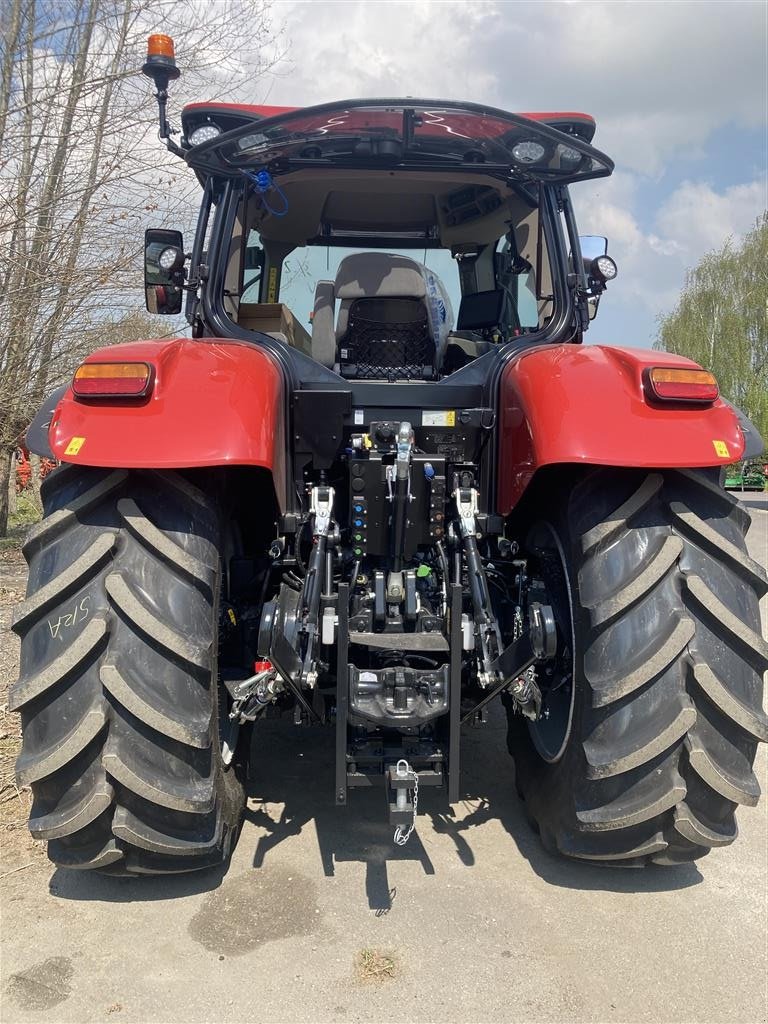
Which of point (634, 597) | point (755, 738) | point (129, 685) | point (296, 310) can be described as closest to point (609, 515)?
point (634, 597)

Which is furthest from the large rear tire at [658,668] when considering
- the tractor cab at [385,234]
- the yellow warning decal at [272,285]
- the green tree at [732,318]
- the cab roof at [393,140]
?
the green tree at [732,318]

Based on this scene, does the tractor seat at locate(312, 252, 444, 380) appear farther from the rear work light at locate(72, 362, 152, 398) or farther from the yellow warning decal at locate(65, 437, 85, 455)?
the yellow warning decal at locate(65, 437, 85, 455)

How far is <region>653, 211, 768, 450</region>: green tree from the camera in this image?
33.6 metres

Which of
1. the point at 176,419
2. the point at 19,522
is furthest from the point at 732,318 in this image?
the point at 176,419

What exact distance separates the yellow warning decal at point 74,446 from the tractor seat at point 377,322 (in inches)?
49.1

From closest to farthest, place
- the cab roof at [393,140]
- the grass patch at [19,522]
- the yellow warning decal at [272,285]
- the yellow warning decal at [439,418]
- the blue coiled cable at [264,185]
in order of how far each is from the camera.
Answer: the cab roof at [393,140]
the yellow warning decal at [439,418]
the blue coiled cable at [264,185]
the yellow warning decal at [272,285]
the grass patch at [19,522]

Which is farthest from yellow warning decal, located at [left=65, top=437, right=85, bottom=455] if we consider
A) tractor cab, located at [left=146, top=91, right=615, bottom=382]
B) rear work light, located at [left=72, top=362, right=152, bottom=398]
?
tractor cab, located at [left=146, top=91, right=615, bottom=382]

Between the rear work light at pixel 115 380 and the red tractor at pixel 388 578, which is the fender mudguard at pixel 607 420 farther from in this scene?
the rear work light at pixel 115 380

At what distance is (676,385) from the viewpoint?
2.25m

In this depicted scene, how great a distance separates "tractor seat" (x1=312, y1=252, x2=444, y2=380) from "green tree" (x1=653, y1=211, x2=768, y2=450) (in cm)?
3275

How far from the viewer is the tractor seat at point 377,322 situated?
306 centimetres

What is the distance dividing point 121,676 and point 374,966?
102 centimetres

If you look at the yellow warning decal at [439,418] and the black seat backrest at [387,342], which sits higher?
the black seat backrest at [387,342]

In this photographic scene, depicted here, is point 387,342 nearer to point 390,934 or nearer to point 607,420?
point 607,420
